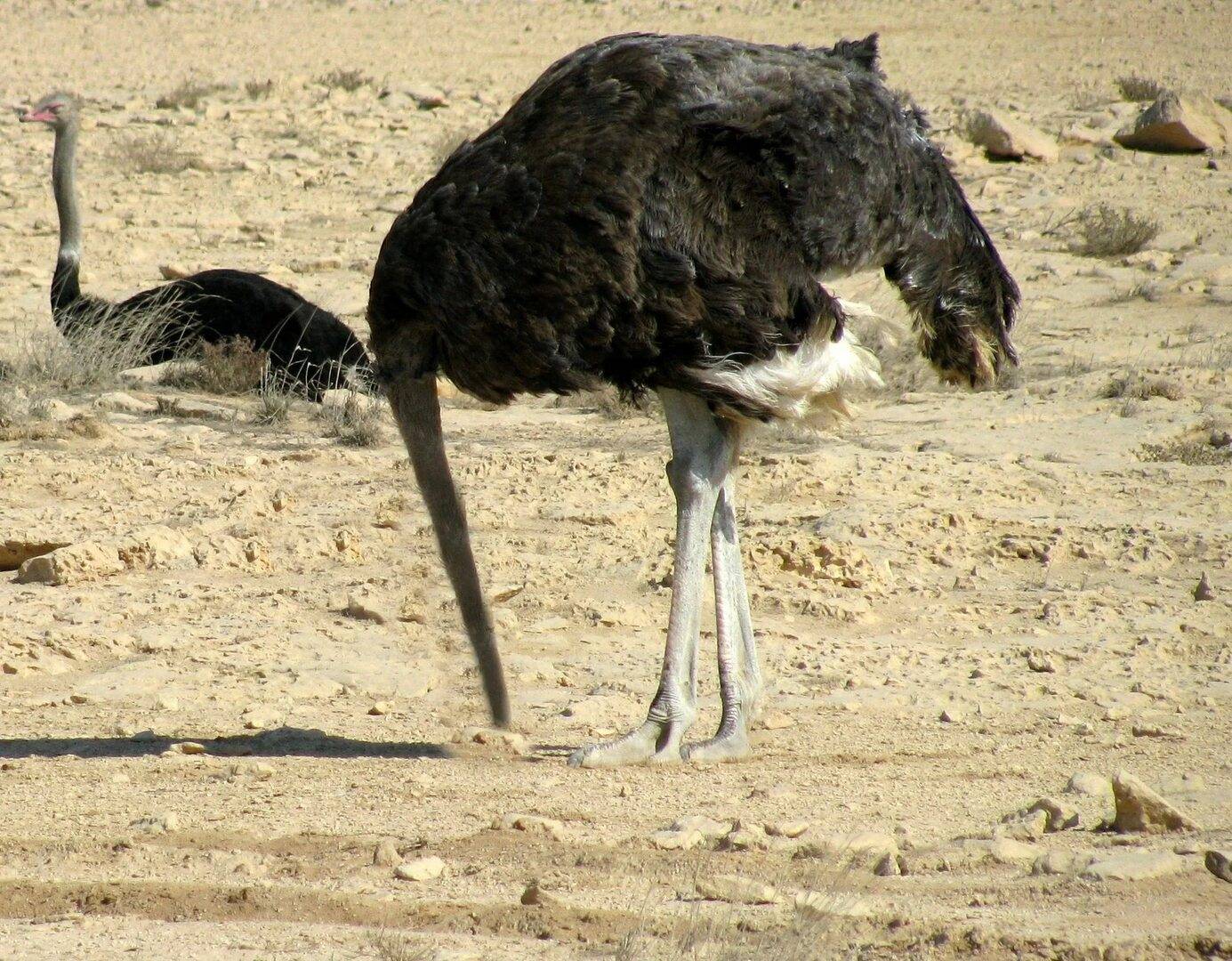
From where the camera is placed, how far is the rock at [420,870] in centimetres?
359

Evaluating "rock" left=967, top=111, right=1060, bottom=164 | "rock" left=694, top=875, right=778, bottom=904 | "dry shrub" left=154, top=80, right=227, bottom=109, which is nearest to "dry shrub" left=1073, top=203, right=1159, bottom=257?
"rock" left=967, top=111, right=1060, bottom=164

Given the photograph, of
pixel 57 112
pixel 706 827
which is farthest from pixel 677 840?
pixel 57 112

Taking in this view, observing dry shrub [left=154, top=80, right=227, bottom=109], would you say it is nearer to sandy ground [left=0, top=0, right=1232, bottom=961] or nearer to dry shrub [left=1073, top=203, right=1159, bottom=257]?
sandy ground [left=0, top=0, right=1232, bottom=961]

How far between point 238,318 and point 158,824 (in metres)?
5.33

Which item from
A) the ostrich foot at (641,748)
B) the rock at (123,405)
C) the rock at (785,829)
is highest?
the rock at (785,829)

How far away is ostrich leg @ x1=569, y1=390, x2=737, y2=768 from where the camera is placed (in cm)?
447

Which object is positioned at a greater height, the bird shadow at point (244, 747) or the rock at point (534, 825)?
the rock at point (534, 825)

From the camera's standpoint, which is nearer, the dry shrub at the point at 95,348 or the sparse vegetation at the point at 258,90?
the dry shrub at the point at 95,348

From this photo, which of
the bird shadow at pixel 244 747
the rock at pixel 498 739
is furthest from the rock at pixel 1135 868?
the bird shadow at pixel 244 747

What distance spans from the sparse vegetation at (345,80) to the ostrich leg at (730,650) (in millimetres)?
13512

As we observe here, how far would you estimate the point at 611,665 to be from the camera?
5.48m

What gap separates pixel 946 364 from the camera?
4.88 m

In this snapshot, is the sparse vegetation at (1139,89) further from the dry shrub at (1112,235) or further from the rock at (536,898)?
the rock at (536,898)

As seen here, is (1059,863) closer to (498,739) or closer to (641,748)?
(641,748)
